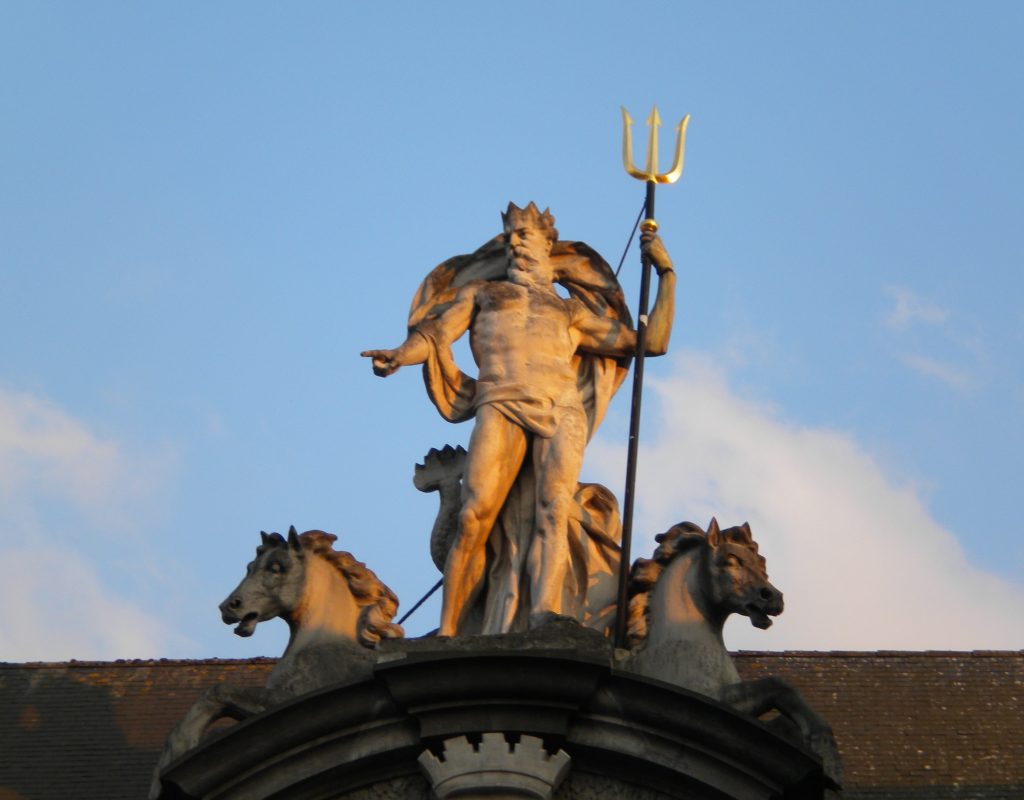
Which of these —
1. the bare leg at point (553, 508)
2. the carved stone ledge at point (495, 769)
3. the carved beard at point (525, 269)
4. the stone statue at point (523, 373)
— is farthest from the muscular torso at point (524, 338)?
the carved stone ledge at point (495, 769)

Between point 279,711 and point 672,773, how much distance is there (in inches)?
87.6

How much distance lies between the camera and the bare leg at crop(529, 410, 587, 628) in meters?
15.6

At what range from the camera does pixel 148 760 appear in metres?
18.4

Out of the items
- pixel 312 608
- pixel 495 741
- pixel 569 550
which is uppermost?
pixel 569 550

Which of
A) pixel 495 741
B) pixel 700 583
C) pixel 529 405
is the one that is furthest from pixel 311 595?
pixel 700 583

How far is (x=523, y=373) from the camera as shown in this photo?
647 inches

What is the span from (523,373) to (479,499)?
0.96m

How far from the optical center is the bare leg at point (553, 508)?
15555 mm

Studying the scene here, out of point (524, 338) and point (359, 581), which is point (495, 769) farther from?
point (524, 338)

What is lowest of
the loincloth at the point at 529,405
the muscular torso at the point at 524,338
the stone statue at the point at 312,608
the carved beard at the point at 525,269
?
the stone statue at the point at 312,608

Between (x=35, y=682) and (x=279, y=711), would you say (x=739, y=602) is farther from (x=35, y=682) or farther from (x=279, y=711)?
(x=35, y=682)

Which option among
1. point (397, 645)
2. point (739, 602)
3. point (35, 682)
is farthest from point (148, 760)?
point (739, 602)

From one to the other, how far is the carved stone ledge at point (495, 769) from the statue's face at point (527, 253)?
368cm

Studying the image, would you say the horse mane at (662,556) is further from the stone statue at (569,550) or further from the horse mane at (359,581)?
the horse mane at (359,581)
